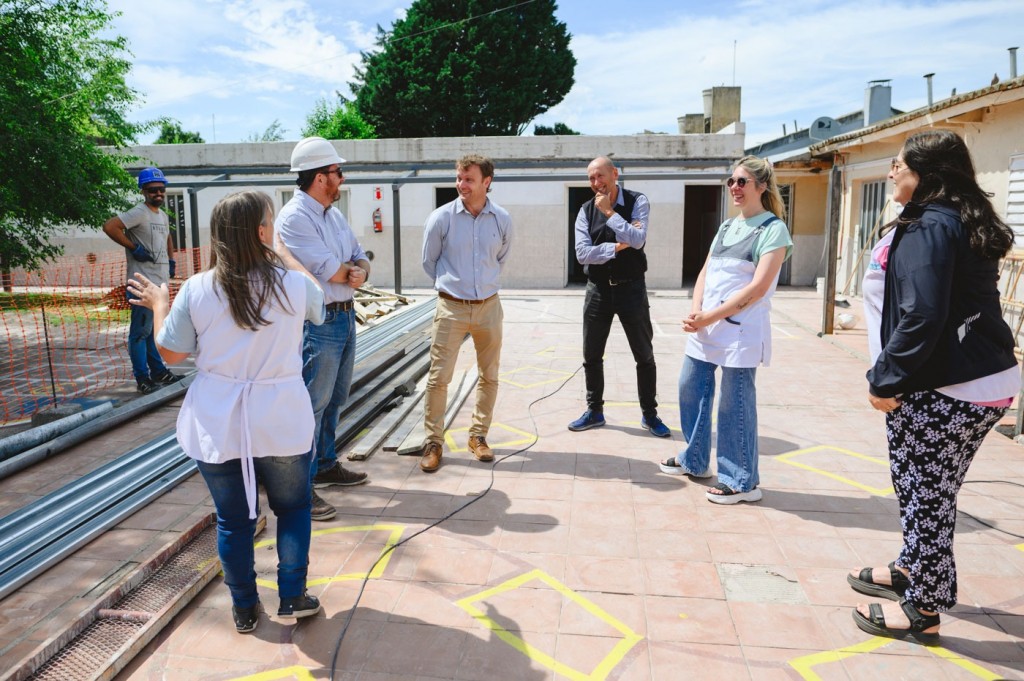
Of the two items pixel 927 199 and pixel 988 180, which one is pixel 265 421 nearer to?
pixel 927 199

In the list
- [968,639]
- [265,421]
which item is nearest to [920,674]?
[968,639]

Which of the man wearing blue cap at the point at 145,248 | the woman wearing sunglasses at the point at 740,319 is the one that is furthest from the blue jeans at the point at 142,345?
the woman wearing sunglasses at the point at 740,319

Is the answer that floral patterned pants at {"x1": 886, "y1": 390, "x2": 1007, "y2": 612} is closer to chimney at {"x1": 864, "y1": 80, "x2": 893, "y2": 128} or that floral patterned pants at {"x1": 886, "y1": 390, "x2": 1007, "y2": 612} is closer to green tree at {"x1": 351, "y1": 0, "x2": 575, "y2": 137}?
chimney at {"x1": 864, "y1": 80, "x2": 893, "y2": 128}

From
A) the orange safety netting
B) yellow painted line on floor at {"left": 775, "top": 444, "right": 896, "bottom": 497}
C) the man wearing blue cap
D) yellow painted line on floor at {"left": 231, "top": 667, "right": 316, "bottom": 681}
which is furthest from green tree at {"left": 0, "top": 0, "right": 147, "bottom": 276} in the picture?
yellow painted line on floor at {"left": 775, "top": 444, "right": 896, "bottom": 497}

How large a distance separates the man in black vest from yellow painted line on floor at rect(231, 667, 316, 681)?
3.22m

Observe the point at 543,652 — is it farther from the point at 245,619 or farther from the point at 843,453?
the point at 843,453

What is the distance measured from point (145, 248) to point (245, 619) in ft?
15.8

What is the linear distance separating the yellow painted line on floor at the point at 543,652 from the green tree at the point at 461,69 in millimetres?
30362

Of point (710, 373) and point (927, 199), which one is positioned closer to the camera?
point (927, 199)

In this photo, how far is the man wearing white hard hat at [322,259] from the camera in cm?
372

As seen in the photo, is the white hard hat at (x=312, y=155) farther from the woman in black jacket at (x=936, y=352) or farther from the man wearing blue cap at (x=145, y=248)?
the man wearing blue cap at (x=145, y=248)

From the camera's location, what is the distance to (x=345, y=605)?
116 inches

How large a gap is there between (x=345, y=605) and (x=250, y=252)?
1543mm

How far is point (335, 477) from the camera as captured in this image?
4.28 metres
